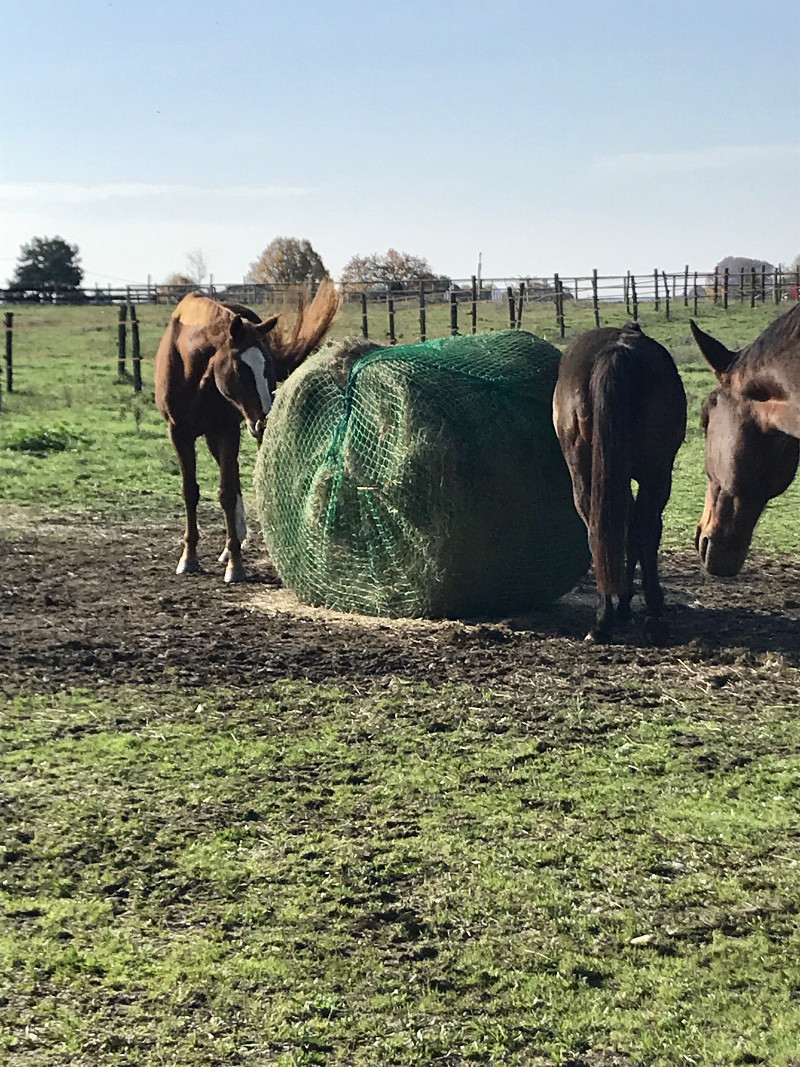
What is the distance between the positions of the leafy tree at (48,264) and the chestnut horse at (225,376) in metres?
43.7

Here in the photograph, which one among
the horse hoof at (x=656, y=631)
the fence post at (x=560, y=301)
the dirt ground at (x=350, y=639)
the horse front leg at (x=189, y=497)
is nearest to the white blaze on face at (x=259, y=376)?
the horse front leg at (x=189, y=497)

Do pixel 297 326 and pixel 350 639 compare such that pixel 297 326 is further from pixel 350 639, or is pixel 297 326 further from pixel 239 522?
pixel 350 639

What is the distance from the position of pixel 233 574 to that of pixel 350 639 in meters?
1.86

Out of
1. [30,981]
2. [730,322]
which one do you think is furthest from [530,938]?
[730,322]

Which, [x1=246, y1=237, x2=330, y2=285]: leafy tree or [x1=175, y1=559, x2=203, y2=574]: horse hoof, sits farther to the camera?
[x1=246, y1=237, x2=330, y2=285]: leafy tree

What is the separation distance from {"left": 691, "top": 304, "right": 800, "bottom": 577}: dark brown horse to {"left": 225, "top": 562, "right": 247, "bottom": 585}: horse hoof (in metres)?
4.72

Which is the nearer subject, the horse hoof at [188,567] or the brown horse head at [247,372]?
the brown horse head at [247,372]

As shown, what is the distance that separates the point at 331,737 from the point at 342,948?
5.94 feet

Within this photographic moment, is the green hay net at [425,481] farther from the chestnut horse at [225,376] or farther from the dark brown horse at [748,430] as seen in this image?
the dark brown horse at [748,430]

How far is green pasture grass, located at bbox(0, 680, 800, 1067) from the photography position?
2752 mm

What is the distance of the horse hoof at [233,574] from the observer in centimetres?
821

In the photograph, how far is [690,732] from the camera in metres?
4.90

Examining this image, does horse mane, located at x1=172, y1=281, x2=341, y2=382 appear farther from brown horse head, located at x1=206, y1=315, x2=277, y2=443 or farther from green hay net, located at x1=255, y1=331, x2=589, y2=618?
green hay net, located at x1=255, y1=331, x2=589, y2=618

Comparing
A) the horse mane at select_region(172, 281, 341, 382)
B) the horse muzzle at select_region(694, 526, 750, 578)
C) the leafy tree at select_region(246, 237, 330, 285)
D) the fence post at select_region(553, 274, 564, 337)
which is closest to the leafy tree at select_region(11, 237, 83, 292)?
the leafy tree at select_region(246, 237, 330, 285)
